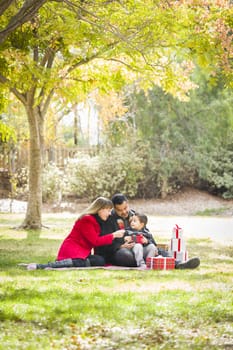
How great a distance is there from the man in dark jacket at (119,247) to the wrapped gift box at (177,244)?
248 millimetres

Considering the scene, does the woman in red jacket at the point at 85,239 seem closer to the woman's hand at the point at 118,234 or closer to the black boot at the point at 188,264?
the woman's hand at the point at 118,234

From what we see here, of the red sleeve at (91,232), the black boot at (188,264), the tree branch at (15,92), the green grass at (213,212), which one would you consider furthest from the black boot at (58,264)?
the green grass at (213,212)

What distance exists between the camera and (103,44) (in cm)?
1441

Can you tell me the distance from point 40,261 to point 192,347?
5444mm

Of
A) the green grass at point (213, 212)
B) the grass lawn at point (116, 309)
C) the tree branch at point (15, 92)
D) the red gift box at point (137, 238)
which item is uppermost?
the tree branch at point (15, 92)

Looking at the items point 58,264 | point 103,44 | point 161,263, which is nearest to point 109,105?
point 103,44

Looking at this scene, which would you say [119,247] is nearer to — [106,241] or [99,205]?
[106,241]

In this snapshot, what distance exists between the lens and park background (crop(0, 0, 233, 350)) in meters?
6.40

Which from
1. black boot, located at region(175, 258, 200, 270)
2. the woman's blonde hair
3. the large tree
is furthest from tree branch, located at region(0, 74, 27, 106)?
black boot, located at region(175, 258, 200, 270)

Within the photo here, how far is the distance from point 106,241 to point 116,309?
2771 mm

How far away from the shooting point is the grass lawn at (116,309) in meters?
5.67

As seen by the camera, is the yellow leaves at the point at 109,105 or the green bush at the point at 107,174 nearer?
the yellow leaves at the point at 109,105

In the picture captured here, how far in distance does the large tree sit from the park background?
4cm

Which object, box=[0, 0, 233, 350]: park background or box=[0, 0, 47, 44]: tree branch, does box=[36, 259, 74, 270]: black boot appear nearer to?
box=[0, 0, 233, 350]: park background
